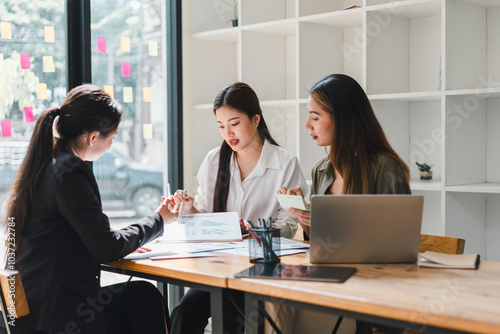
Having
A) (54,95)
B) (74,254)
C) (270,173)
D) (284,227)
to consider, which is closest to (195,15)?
(54,95)

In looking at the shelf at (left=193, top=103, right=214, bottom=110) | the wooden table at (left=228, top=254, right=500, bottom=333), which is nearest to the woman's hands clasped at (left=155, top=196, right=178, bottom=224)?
the wooden table at (left=228, top=254, right=500, bottom=333)

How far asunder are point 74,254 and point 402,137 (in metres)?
2.01

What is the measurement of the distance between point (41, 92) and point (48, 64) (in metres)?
0.16

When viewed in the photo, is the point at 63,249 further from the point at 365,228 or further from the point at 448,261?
the point at 448,261

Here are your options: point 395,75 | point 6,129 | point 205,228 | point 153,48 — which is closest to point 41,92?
point 6,129

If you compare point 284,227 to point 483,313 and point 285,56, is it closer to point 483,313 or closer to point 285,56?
point 483,313

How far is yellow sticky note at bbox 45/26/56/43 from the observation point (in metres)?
2.91

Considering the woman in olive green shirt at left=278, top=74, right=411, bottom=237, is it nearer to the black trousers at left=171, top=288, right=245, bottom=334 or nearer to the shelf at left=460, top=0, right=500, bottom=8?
the black trousers at left=171, top=288, right=245, bottom=334

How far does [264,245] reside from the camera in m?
1.87

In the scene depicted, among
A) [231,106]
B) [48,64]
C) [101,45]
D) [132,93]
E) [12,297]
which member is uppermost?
[101,45]

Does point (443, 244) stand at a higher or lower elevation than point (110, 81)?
lower

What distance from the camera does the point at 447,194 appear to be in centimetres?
275

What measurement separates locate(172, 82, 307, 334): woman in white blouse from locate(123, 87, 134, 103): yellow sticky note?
2.77 ft

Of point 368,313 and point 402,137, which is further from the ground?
point 402,137
